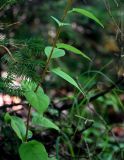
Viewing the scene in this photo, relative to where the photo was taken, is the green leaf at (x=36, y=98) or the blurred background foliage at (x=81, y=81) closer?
the green leaf at (x=36, y=98)

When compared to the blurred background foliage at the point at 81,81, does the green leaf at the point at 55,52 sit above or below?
above

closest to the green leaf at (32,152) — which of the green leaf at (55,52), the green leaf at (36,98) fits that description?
the green leaf at (36,98)

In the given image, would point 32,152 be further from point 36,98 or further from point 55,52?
point 55,52

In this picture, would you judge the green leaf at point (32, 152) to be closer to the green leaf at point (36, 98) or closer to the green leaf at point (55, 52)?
the green leaf at point (36, 98)

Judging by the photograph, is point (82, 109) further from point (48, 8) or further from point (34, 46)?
point (48, 8)

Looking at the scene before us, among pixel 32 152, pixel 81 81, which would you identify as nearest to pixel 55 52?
pixel 32 152

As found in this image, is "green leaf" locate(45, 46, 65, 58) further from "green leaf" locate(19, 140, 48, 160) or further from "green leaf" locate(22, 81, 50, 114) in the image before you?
"green leaf" locate(19, 140, 48, 160)
